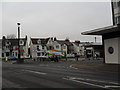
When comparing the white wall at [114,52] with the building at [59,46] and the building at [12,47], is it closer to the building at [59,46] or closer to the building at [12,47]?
the building at [59,46]

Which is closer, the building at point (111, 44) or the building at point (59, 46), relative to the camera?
the building at point (111, 44)

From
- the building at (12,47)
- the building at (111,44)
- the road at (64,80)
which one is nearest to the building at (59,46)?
the building at (12,47)

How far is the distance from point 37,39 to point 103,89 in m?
79.7

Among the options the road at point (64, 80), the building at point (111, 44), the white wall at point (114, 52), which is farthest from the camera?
the white wall at point (114, 52)

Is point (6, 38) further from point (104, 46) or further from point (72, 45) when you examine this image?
point (104, 46)

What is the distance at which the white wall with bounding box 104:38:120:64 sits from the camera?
24281 millimetres

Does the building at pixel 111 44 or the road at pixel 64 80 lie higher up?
the building at pixel 111 44

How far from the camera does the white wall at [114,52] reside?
24.3m

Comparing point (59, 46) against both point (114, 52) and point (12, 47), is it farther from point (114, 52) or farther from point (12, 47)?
point (114, 52)

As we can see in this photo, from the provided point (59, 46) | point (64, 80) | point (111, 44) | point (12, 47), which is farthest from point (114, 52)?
point (12, 47)

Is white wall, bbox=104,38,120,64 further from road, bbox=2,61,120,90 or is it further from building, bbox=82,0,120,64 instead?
road, bbox=2,61,120,90

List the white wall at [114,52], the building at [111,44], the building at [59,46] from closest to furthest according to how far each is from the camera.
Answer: the building at [111,44] < the white wall at [114,52] < the building at [59,46]

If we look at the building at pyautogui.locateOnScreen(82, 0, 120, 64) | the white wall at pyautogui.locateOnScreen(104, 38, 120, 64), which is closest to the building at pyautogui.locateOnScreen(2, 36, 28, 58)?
the building at pyautogui.locateOnScreen(82, 0, 120, 64)

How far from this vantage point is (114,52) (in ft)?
81.8
